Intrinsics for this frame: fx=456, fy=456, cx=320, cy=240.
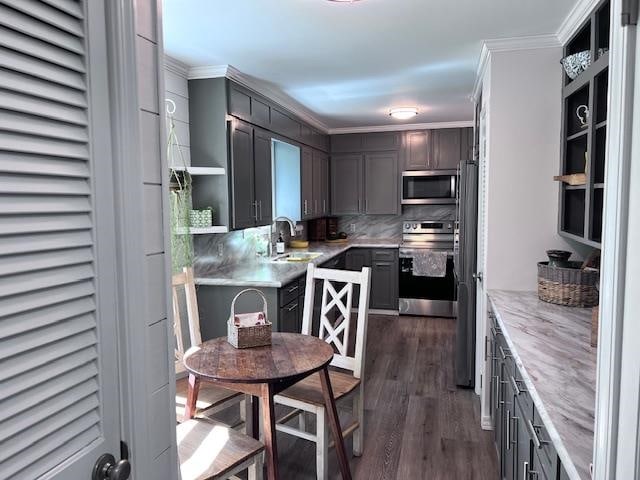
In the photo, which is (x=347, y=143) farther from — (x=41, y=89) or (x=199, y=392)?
(x=41, y=89)

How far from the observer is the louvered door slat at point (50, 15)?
744 millimetres

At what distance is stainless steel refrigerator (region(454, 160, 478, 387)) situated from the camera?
3307 millimetres

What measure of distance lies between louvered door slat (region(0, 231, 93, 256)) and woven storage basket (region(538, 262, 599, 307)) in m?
2.24

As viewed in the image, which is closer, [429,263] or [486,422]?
[486,422]

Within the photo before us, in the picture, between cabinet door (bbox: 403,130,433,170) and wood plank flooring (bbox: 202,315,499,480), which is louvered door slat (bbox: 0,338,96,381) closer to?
wood plank flooring (bbox: 202,315,499,480)

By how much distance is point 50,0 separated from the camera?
0.79 metres

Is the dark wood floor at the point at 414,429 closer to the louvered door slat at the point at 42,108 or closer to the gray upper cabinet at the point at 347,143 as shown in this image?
the louvered door slat at the point at 42,108

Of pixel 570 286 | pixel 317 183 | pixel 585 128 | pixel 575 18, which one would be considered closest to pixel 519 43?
pixel 575 18

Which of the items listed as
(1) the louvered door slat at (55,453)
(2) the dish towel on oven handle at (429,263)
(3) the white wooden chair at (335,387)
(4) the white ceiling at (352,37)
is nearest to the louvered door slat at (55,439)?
(1) the louvered door slat at (55,453)

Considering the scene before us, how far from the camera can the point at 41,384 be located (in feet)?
2.59

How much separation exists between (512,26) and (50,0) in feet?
8.00

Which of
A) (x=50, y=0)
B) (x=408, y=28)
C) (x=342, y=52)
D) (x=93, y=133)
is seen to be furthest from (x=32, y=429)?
(x=342, y=52)

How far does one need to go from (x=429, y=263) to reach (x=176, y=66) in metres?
3.63

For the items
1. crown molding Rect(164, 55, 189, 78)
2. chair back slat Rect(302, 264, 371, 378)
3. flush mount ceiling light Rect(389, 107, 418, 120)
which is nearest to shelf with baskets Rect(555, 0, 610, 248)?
chair back slat Rect(302, 264, 371, 378)
